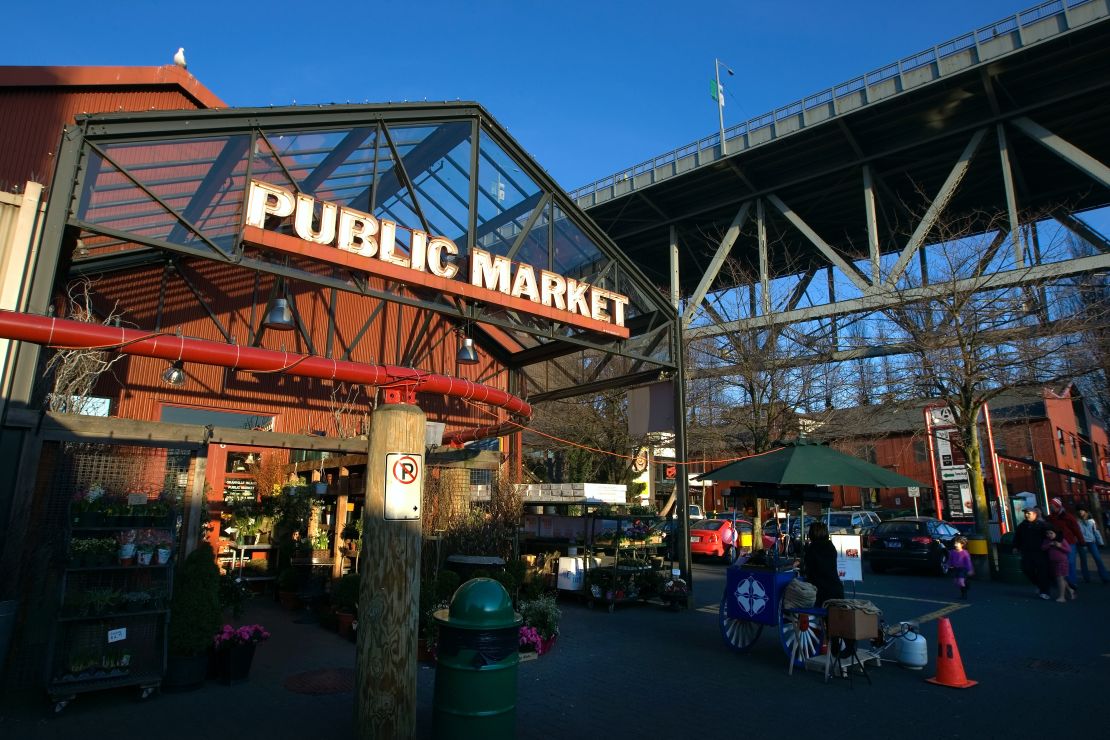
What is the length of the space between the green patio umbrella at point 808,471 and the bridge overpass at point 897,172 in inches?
492

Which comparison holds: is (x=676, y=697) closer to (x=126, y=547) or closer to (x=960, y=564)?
(x=126, y=547)

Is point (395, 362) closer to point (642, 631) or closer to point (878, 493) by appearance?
point (642, 631)

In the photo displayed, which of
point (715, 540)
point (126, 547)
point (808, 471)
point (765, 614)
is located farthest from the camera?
point (715, 540)

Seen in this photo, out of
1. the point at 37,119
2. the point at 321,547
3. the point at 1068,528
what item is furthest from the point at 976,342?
the point at 37,119

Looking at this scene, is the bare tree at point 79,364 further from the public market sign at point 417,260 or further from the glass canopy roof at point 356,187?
the public market sign at point 417,260

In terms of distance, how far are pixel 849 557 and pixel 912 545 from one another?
23.8 ft

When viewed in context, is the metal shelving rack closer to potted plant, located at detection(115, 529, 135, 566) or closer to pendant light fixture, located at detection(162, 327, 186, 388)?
potted plant, located at detection(115, 529, 135, 566)

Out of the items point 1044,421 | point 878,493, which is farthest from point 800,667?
point 878,493

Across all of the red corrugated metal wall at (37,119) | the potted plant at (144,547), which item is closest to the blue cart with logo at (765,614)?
the potted plant at (144,547)

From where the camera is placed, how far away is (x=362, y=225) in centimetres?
1067

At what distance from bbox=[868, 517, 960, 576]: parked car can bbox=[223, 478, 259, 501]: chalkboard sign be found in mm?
15863

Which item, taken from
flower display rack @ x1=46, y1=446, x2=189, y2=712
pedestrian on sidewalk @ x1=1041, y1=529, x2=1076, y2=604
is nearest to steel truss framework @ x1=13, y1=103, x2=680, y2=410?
flower display rack @ x1=46, y1=446, x2=189, y2=712

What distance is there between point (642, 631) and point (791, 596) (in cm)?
283

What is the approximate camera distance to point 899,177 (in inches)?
1513
